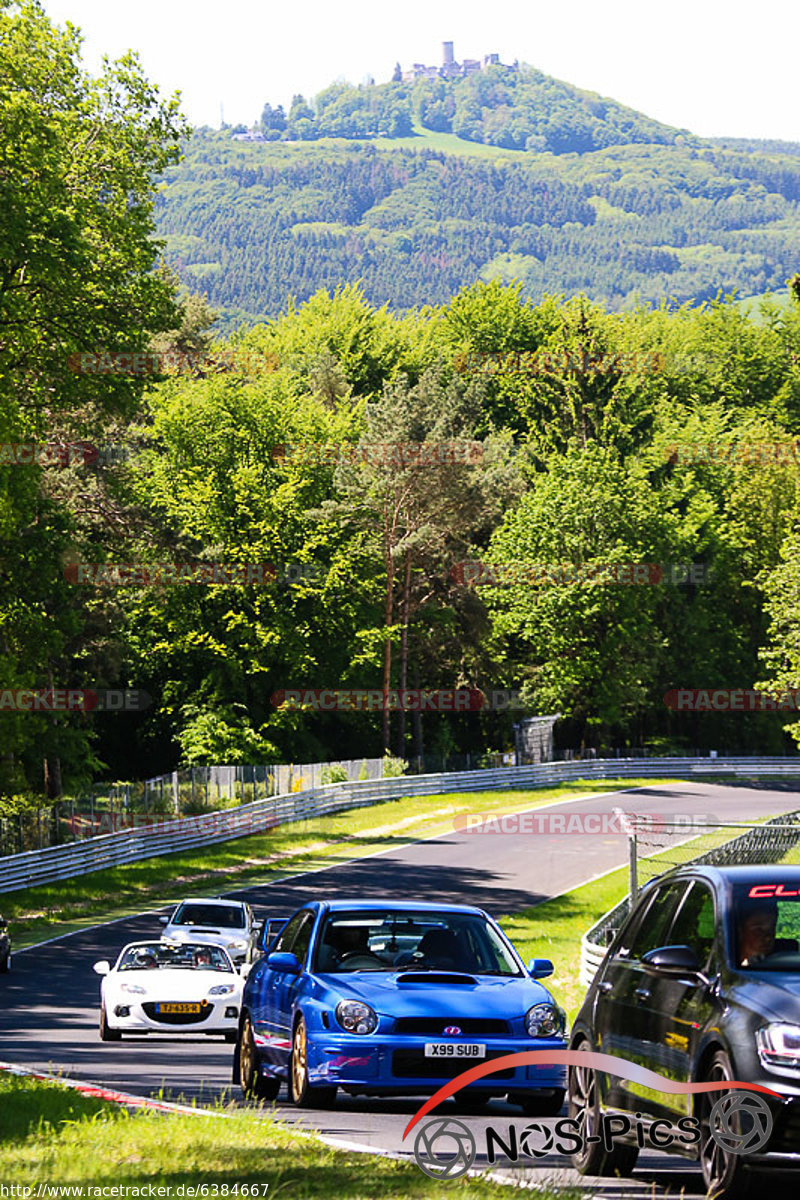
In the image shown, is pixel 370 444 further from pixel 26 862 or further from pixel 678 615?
pixel 26 862

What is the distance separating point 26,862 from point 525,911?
11931mm

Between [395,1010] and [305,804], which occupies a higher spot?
[395,1010]

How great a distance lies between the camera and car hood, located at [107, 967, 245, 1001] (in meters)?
18.1

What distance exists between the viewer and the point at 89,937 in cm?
3262

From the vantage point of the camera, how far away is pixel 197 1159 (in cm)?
846

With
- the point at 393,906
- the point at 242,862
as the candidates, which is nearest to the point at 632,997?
the point at 393,906

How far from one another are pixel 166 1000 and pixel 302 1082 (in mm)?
7341

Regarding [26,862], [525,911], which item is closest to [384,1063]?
[525,911]

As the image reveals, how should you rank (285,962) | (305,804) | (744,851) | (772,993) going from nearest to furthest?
(772,993), (285,962), (744,851), (305,804)

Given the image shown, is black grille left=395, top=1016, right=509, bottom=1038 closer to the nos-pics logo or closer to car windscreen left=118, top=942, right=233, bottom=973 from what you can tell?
the nos-pics logo

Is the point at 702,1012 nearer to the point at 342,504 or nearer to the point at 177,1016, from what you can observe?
the point at 177,1016

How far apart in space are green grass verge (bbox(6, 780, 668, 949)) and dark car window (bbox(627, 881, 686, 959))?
81.4 ft

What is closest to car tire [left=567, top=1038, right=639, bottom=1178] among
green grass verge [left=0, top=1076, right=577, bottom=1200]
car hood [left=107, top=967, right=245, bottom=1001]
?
green grass verge [left=0, top=1076, right=577, bottom=1200]

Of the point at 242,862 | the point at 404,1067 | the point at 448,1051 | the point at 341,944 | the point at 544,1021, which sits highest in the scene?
the point at 341,944
